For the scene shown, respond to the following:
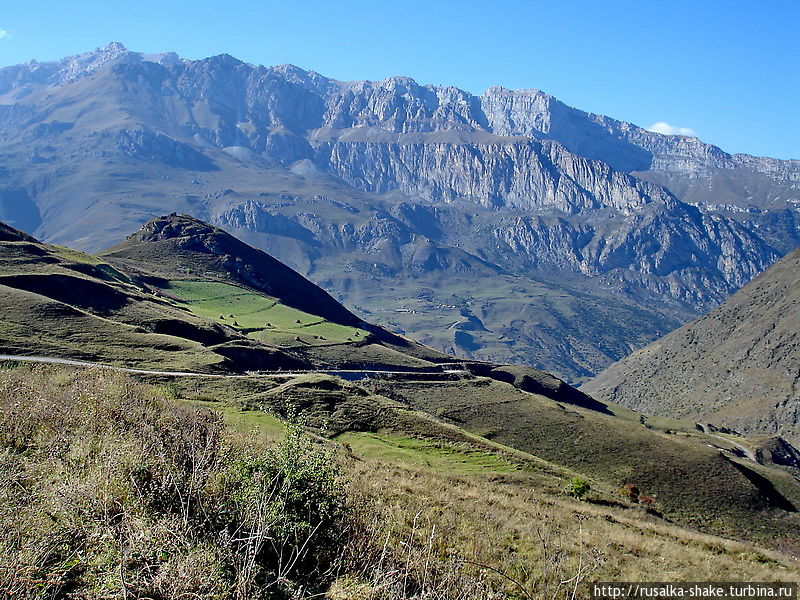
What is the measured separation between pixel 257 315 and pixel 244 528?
127695mm

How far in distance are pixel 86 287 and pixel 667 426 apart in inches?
5383

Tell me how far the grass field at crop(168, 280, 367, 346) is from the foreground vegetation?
93748 millimetres

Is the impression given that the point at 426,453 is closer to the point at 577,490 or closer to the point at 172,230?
the point at 577,490

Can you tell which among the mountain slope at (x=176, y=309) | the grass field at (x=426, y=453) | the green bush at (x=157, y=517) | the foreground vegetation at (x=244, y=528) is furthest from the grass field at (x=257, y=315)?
the green bush at (x=157, y=517)

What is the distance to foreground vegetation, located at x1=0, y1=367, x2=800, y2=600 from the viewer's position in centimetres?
1008

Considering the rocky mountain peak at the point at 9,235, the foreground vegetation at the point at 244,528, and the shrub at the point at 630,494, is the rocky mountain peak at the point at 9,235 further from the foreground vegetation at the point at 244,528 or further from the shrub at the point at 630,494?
the shrub at the point at 630,494

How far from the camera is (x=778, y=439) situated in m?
140

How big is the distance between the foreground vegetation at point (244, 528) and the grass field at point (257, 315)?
93748 mm

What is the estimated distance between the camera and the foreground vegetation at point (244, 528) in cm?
1008

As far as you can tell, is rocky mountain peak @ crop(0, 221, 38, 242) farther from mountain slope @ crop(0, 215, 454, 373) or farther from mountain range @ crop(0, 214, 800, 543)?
mountain range @ crop(0, 214, 800, 543)

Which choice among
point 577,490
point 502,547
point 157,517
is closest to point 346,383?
point 577,490

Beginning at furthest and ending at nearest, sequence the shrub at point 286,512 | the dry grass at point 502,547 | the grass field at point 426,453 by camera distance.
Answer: the grass field at point 426,453, the dry grass at point 502,547, the shrub at point 286,512

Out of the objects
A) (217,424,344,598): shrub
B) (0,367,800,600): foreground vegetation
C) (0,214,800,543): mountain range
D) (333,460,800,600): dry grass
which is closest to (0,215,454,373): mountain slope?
(0,214,800,543): mountain range

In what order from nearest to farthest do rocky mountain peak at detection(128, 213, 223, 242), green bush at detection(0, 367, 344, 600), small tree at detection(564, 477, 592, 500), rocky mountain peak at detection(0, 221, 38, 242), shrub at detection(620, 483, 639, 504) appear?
green bush at detection(0, 367, 344, 600) < small tree at detection(564, 477, 592, 500) < shrub at detection(620, 483, 639, 504) < rocky mountain peak at detection(0, 221, 38, 242) < rocky mountain peak at detection(128, 213, 223, 242)
